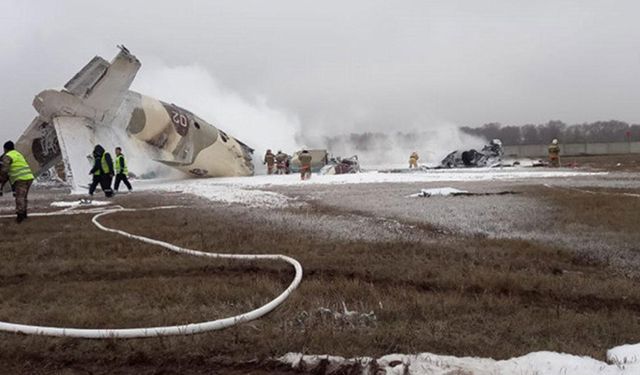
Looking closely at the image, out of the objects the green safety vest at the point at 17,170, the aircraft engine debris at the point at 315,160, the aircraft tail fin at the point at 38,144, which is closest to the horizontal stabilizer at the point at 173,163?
the aircraft tail fin at the point at 38,144

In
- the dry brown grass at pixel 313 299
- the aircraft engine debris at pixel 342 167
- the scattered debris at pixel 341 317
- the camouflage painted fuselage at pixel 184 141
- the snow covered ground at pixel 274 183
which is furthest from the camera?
the aircraft engine debris at pixel 342 167

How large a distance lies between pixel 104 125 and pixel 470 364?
66.7 feet

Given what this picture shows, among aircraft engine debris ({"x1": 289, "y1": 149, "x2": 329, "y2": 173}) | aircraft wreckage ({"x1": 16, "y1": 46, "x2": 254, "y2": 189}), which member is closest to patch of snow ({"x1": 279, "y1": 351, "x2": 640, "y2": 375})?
aircraft wreckage ({"x1": 16, "y1": 46, "x2": 254, "y2": 189})

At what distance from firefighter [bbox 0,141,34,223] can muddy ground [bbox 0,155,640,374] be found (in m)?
1.79

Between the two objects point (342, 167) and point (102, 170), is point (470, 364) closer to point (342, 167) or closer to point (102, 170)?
point (102, 170)

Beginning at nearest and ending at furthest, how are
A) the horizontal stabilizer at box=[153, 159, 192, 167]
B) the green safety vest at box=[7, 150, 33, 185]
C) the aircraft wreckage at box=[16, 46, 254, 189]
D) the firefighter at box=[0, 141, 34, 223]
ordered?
the firefighter at box=[0, 141, 34, 223] < the green safety vest at box=[7, 150, 33, 185] < the aircraft wreckage at box=[16, 46, 254, 189] < the horizontal stabilizer at box=[153, 159, 192, 167]

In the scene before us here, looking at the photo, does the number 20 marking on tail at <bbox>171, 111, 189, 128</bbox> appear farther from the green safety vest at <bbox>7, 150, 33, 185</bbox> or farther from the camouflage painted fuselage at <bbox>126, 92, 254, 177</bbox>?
the green safety vest at <bbox>7, 150, 33, 185</bbox>

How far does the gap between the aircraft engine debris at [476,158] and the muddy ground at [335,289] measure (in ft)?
99.7

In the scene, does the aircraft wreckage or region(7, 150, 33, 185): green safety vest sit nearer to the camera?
region(7, 150, 33, 185): green safety vest

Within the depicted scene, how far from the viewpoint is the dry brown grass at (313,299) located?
3.29 m

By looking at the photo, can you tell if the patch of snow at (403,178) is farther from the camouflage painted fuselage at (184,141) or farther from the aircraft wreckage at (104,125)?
the aircraft wreckage at (104,125)

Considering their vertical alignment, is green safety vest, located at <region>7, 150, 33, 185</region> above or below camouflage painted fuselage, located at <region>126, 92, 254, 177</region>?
below

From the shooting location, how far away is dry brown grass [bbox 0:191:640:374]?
10.8 ft

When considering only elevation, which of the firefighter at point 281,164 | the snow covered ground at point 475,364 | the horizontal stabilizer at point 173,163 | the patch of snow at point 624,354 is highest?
the horizontal stabilizer at point 173,163
